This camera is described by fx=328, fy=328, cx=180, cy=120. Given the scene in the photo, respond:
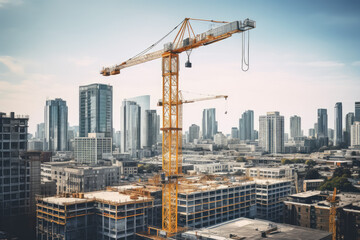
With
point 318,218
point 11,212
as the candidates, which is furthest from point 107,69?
point 318,218

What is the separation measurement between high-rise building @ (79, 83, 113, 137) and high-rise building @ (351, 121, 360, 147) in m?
141

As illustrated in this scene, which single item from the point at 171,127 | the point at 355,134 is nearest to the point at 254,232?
the point at 171,127

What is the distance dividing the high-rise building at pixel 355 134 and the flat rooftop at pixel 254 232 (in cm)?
17728

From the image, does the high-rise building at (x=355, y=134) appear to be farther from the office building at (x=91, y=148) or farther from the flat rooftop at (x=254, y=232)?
the flat rooftop at (x=254, y=232)

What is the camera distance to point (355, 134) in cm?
19438

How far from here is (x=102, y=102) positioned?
15488cm

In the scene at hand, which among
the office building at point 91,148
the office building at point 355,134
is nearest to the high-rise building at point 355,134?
the office building at point 355,134

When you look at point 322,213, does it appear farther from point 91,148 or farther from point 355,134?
point 355,134

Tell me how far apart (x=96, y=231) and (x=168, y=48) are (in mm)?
26340

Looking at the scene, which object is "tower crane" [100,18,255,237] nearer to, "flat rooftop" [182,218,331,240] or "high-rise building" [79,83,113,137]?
"flat rooftop" [182,218,331,240]

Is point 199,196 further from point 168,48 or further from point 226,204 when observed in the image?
point 168,48

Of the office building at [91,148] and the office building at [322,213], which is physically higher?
the office building at [91,148]

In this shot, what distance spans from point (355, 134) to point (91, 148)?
6035 inches

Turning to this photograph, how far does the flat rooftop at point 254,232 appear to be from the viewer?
34344mm
